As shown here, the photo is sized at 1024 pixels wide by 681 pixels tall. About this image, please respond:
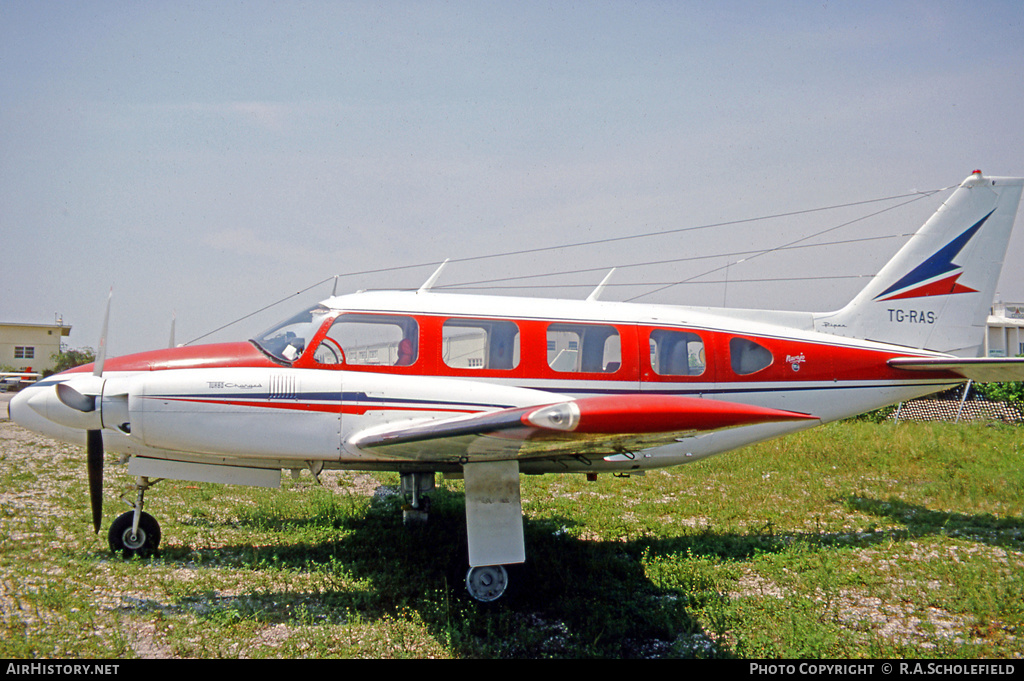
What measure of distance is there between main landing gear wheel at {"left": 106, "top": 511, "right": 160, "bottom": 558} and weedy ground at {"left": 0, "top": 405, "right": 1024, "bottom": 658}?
0.20m

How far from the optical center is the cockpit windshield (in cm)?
666

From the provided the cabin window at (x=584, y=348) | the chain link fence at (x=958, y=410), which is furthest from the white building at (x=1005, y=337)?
the cabin window at (x=584, y=348)

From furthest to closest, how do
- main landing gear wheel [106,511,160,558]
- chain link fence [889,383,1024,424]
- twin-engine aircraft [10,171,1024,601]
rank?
chain link fence [889,383,1024,424] → main landing gear wheel [106,511,160,558] → twin-engine aircraft [10,171,1024,601]

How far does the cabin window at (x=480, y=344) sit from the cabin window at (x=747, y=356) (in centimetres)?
268

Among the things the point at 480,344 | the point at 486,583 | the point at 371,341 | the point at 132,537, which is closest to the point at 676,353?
the point at 480,344

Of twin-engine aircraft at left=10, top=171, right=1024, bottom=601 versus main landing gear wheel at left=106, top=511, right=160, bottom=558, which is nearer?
twin-engine aircraft at left=10, top=171, right=1024, bottom=601

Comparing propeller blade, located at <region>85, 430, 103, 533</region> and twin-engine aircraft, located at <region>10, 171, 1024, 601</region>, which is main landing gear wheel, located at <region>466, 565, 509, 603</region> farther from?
propeller blade, located at <region>85, 430, 103, 533</region>

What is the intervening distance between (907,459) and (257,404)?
464 inches

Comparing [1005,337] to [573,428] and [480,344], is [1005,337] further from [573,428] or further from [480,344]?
[573,428]

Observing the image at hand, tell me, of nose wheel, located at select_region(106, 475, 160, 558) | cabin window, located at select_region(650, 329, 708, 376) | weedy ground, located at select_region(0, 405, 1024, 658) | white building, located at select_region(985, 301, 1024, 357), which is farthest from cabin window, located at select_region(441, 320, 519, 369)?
white building, located at select_region(985, 301, 1024, 357)

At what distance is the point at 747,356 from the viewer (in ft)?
25.1
